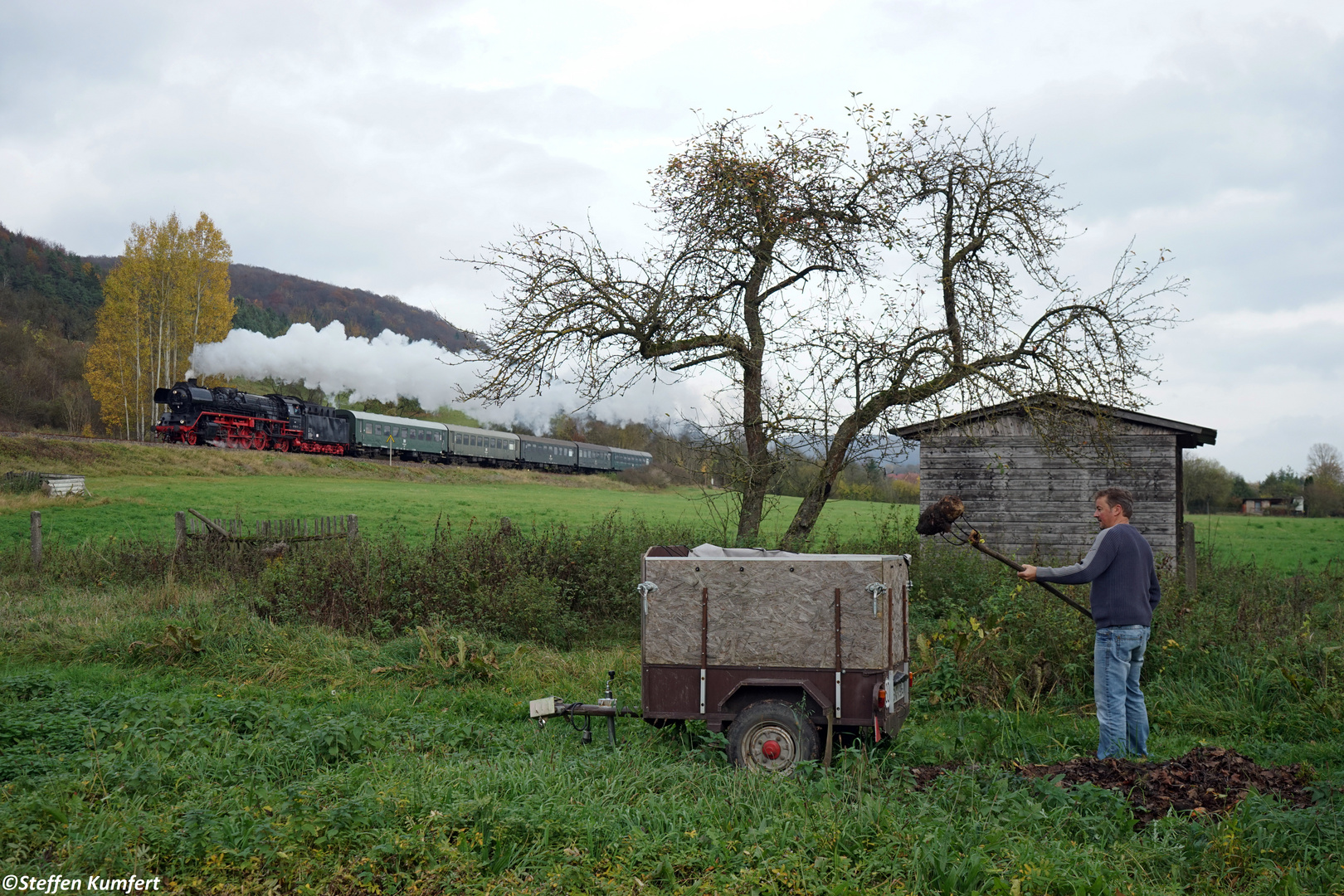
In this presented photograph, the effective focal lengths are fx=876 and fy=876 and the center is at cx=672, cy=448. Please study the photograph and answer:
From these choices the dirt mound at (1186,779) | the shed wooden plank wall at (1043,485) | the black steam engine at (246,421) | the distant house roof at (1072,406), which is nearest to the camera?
the dirt mound at (1186,779)

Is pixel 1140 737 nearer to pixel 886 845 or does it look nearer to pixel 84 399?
pixel 886 845

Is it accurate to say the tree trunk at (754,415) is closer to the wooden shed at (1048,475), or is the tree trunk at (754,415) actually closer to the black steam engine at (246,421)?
the wooden shed at (1048,475)

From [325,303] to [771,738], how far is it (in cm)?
16662

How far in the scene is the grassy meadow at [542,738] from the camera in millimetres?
4125

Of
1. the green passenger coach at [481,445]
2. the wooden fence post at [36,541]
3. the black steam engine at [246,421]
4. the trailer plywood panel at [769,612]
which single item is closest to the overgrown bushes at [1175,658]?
the trailer plywood panel at [769,612]

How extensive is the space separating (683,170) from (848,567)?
382 inches

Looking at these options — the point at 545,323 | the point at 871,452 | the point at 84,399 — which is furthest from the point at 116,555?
the point at 84,399

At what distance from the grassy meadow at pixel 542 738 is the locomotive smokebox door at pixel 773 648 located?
30cm

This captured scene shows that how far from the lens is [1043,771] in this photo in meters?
5.45

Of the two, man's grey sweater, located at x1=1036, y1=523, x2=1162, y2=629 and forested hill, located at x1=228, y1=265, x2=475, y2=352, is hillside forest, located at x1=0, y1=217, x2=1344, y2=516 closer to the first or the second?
man's grey sweater, located at x1=1036, y1=523, x2=1162, y2=629

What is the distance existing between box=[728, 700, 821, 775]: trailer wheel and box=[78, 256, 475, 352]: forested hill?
128608 millimetres

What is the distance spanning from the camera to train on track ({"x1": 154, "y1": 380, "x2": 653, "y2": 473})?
39094 mm

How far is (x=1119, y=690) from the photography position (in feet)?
20.7

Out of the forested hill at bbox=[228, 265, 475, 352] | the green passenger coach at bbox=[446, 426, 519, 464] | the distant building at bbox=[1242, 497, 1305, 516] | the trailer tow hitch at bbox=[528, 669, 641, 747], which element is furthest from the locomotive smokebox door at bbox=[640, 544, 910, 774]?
the forested hill at bbox=[228, 265, 475, 352]
